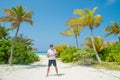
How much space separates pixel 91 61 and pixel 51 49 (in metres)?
14.2

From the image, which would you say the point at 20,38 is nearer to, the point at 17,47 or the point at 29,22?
the point at 17,47

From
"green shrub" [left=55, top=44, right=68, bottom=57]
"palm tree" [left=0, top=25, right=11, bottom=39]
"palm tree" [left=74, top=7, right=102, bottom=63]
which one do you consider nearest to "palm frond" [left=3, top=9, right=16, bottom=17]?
"palm tree" [left=74, top=7, right=102, bottom=63]

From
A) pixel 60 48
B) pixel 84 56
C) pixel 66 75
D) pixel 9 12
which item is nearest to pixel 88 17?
pixel 84 56

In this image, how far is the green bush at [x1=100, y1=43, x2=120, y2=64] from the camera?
92.1 feet

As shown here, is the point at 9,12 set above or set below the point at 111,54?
above

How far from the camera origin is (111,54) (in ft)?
98.7

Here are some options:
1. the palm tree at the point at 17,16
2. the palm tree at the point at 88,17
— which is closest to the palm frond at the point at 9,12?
the palm tree at the point at 17,16

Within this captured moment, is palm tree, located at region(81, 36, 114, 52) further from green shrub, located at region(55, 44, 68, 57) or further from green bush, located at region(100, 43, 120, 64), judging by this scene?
green shrub, located at region(55, 44, 68, 57)

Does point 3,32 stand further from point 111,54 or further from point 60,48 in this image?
point 111,54

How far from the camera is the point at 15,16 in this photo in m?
25.0

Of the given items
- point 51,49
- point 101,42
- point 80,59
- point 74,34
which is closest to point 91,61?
point 80,59

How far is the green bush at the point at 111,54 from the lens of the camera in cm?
2807

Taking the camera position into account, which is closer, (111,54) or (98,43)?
(111,54)

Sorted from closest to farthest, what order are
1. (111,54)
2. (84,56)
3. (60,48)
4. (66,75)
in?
(66,75) → (84,56) → (111,54) → (60,48)
